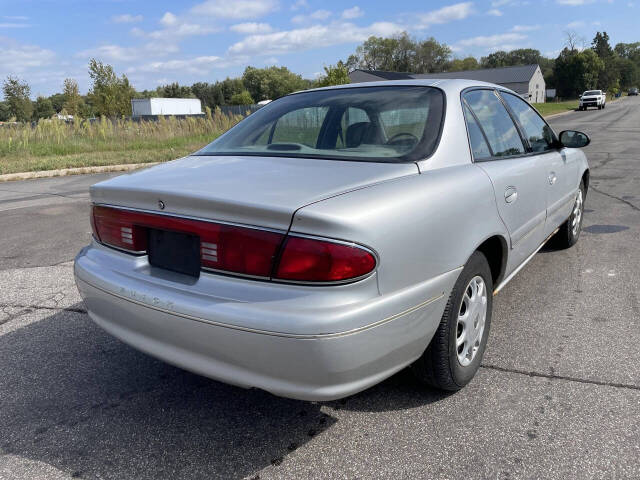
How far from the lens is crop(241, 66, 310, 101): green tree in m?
107

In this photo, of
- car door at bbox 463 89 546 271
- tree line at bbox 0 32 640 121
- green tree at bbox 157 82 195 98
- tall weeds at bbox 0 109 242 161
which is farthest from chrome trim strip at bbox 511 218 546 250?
green tree at bbox 157 82 195 98

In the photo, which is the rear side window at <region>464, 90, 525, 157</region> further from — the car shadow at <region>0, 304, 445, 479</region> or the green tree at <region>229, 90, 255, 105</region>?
the green tree at <region>229, 90, 255, 105</region>

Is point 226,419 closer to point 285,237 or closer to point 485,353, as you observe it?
point 285,237

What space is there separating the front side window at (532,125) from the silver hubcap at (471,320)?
1.50m

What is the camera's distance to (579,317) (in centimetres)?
355

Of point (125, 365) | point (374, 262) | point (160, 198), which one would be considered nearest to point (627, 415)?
point (374, 262)

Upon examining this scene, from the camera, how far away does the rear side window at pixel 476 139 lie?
113 inches

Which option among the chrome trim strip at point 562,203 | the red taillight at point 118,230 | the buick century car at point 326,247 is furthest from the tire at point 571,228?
the red taillight at point 118,230

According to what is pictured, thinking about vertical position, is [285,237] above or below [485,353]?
above

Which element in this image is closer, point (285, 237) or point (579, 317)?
point (285, 237)

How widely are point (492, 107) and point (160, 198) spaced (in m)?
2.21

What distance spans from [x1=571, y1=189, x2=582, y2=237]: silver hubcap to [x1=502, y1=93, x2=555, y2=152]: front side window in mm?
1011

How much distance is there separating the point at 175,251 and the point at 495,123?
7.04 feet

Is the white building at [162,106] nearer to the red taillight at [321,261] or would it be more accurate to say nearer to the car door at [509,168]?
the car door at [509,168]
